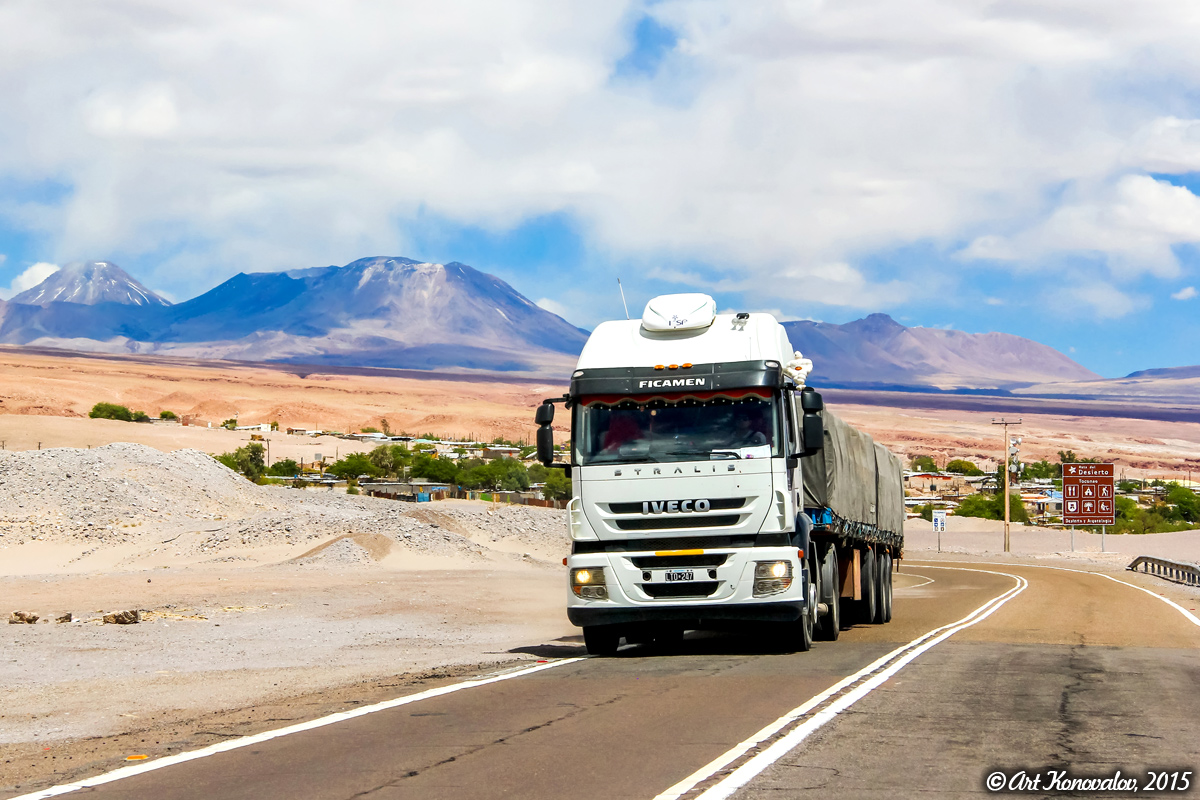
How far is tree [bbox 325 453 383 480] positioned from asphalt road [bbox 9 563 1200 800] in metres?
106

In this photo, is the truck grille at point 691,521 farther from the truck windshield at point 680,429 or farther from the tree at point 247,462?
the tree at point 247,462

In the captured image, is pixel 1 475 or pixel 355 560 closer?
pixel 355 560

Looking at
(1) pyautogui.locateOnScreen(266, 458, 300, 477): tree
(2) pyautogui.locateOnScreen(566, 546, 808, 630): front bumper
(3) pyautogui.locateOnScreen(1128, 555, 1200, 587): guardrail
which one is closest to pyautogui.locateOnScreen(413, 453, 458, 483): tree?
(1) pyautogui.locateOnScreen(266, 458, 300, 477): tree

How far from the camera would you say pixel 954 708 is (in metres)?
10.9

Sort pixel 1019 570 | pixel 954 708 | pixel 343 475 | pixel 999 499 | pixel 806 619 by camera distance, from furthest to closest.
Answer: pixel 999 499
pixel 343 475
pixel 1019 570
pixel 806 619
pixel 954 708

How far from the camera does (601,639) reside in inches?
638

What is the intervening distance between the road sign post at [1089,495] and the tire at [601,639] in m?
60.4

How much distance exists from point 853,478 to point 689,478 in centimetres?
731

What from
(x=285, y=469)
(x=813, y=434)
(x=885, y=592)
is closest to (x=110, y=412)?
(x=285, y=469)

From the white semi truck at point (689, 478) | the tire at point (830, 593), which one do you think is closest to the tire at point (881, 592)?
the tire at point (830, 593)

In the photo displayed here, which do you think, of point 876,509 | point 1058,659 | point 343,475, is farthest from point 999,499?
point 1058,659

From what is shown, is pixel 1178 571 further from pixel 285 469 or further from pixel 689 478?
pixel 285 469

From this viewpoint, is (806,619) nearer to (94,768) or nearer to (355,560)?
(94,768)

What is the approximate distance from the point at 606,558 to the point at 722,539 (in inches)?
56.3
